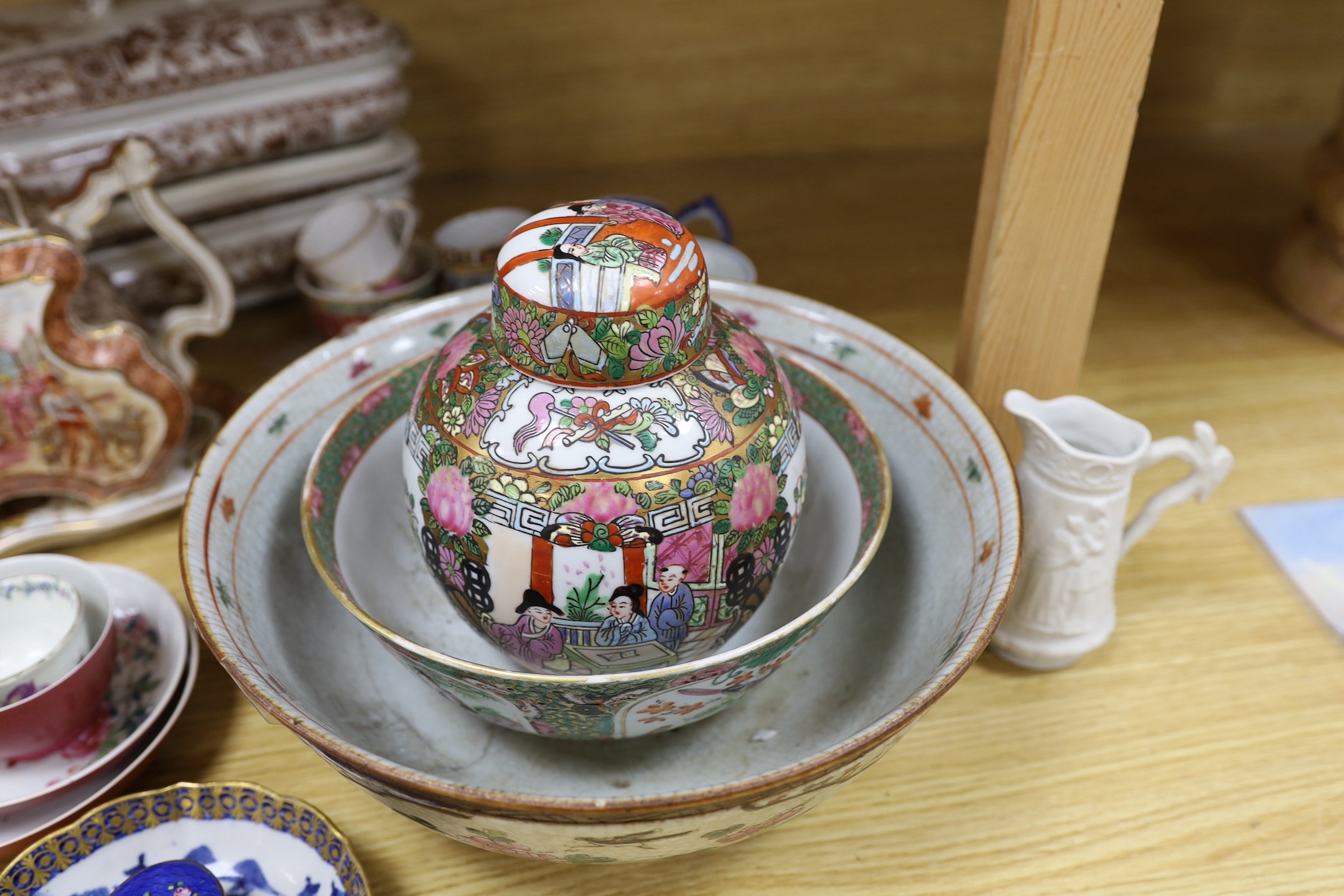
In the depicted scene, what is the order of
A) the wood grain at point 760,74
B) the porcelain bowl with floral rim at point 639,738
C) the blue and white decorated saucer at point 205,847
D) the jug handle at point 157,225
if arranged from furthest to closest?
1. the wood grain at point 760,74
2. the jug handle at point 157,225
3. the blue and white decorated saucer at point 205,847
4. the porcelain bowl with floral rim at point 639,738

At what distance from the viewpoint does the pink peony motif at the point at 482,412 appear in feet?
1.89

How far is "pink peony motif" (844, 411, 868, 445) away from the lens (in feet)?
2.34

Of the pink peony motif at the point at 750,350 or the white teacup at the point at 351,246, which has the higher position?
the pink peony motif at the point at 750,350

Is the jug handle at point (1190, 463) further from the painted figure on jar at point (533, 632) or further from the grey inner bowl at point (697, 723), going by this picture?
the painted figure on jar at point (533, 632)

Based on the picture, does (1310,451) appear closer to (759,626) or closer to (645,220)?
(759,626)

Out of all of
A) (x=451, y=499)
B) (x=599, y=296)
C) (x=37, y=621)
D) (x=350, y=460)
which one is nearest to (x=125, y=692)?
(x=37, y=621)

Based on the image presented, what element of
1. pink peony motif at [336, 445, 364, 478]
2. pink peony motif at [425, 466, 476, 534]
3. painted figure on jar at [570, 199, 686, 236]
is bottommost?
pink peony motif at [336, 445, 364, 478]

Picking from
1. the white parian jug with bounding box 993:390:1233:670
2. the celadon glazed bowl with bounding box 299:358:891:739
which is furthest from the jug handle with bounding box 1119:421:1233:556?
the celadon glazed bowl with bounding box 299:358:891:739

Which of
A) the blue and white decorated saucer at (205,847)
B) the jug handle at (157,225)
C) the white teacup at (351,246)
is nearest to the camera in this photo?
the blue and white decorated saucer at (205,847)

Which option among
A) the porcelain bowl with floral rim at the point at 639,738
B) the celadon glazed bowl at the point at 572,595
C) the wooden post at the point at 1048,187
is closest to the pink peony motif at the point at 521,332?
the celadon glazed bowl at the point at 572,595

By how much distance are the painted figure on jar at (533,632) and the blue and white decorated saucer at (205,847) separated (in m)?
0.16

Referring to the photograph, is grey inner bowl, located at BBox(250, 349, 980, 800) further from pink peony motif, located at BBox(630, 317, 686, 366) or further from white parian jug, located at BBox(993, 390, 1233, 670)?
pink peony motif, located at BBox(630, 317, 686, 366)

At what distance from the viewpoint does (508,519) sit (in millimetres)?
561

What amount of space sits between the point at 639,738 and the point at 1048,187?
46cm
